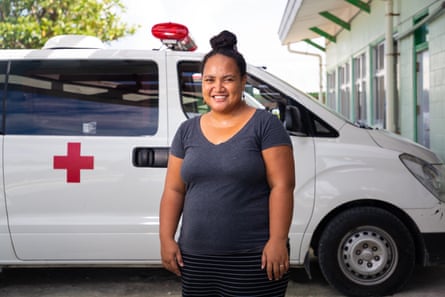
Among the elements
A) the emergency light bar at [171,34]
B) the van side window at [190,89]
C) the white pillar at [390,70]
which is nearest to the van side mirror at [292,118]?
the van side window at [190,89]

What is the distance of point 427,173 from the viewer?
15.9 ft

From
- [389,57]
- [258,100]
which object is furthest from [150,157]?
[389,57]

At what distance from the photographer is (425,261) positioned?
4.84 m

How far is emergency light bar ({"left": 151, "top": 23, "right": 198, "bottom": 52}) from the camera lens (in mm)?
5090

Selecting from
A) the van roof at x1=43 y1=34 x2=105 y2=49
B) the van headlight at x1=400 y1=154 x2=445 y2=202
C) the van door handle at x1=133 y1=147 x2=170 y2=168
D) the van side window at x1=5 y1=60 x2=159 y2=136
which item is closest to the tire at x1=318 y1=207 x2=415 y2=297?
the van headlight at x1=400 y1=154 x2=445 y2=202

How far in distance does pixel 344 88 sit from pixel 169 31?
46.6 feet

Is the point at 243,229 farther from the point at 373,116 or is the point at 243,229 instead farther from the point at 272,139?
the point at 373,116

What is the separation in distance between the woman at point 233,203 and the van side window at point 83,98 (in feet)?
7.81

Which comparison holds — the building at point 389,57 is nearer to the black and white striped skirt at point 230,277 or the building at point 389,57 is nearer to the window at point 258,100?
the window at point 258,100

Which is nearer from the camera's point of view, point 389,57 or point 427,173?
point 427,173

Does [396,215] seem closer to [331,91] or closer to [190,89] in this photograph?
[190,89]

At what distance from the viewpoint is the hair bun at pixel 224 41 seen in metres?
2.55

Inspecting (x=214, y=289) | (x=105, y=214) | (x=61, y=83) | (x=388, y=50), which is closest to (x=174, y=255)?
(x=214, y=289)

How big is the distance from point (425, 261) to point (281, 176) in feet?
9.18
